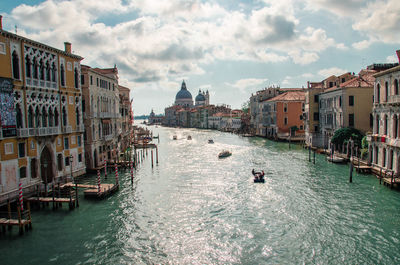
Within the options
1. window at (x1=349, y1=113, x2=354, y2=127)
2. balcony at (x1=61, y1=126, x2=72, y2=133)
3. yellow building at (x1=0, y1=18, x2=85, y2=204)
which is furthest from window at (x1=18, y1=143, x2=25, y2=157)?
window at (x1=349, y1=113, x2=354, y2=127)

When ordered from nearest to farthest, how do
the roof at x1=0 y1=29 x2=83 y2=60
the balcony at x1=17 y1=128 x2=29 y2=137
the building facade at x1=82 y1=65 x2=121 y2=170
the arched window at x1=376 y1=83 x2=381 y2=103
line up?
1. the roof at x1=0 y1=29 x2=83 y2=60
2. the balcony at x1=17 y1=128 x2=29 y2=137
3. the arched window at x1=376 y1=83 x2=381 y2=103
4. the building facade at x1=82 y1=65 x2=121 y2=170

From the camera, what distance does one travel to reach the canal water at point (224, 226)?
13273 mm

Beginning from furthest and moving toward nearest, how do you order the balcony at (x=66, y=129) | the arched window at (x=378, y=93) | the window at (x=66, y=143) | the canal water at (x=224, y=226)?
the arched window at (x=378, y=93) → the window at (x=66, y=143) → the balcony at (x=66, y=129) → the canal water at (x=224, y=226)

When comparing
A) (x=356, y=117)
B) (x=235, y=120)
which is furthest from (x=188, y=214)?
(x=235, y=120)

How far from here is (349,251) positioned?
13.5 m

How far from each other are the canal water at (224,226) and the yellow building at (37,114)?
2.95 metres

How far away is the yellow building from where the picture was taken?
59.4 ft

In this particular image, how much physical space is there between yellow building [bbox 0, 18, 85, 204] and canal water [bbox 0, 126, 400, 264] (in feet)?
9.66

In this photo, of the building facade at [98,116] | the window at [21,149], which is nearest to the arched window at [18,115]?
the window at [21,149]

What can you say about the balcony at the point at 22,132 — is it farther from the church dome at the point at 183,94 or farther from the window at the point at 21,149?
the church dome at the point at 183,94

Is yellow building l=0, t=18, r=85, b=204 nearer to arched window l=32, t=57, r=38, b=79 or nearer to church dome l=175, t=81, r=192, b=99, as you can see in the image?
arched window l=32, t=57, r=38, b=79

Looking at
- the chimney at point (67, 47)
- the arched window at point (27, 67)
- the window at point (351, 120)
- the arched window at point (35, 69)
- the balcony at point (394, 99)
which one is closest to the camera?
the arched window at point (27, 67)

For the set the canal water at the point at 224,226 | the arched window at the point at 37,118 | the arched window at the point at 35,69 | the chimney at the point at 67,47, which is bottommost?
the canal water at the point at 224,226

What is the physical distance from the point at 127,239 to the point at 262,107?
62.4 m
